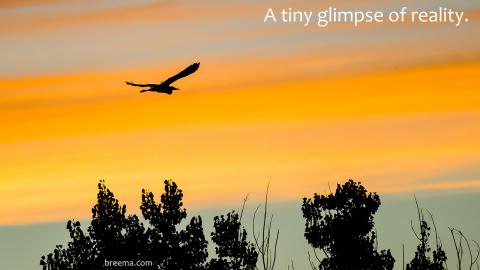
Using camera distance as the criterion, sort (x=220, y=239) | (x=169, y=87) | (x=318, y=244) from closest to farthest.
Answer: (x=169, y=87), (x=220, y=239), (x=318, y=244)

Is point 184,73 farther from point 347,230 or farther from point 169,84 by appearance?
point 347,230

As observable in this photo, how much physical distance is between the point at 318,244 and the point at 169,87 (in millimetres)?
39022

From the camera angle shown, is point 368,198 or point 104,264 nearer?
point 104,264

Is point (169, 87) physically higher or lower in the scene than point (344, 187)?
lower

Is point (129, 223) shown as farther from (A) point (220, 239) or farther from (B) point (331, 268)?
(B) point (331, 268)

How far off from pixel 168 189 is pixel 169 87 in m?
35.5

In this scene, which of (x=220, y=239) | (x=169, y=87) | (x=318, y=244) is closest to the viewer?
(x=169, y=87)

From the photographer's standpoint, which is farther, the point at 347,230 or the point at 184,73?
the point at 347,230

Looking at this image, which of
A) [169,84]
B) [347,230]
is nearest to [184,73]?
[169,84]

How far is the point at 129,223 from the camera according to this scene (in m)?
93.3

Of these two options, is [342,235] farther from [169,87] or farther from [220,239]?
[169,87]

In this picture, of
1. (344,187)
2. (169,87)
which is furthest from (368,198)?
(169,87)

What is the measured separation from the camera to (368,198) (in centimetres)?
10050

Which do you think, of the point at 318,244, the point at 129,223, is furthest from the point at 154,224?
the point at 318,244
